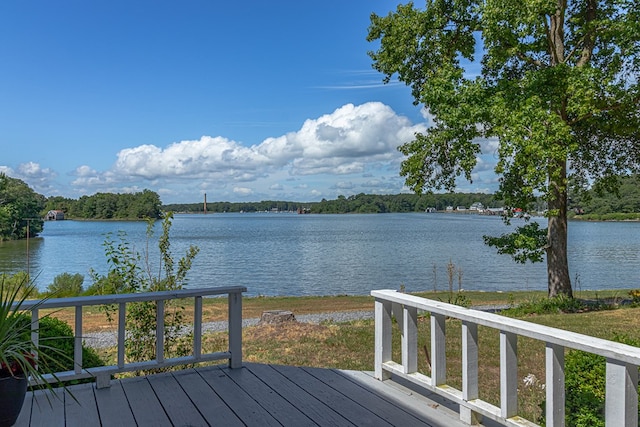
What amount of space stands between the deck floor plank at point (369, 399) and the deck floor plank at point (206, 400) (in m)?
0.74

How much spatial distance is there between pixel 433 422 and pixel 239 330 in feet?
5.35

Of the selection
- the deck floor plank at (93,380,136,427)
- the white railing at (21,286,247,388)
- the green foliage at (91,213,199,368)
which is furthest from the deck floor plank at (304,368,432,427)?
the green foliage at (91,213,199,368)

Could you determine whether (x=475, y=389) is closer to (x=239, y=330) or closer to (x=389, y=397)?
(x=389, y=397)

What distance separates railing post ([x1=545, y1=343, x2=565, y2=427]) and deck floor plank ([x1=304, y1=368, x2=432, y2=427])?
0.67 metres

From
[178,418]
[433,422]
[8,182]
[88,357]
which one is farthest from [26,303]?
[8,182]

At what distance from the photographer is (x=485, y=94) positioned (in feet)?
32.6

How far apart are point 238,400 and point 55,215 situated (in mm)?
72381

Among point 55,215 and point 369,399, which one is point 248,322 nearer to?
point 369,399

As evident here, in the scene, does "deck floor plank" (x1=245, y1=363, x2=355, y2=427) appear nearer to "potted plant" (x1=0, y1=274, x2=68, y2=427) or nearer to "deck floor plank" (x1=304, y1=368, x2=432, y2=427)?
"deck floor plank" (x1=304, y1=368, x2=432, y2=427)

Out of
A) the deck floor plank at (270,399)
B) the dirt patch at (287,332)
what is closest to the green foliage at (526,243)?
the dirt patch at (287,332)

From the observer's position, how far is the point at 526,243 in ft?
33.9

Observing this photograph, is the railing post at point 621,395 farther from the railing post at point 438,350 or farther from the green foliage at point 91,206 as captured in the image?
the green foliage at point 91,206

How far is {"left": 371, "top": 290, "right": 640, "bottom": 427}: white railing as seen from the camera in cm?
177

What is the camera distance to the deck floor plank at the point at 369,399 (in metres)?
2.62
